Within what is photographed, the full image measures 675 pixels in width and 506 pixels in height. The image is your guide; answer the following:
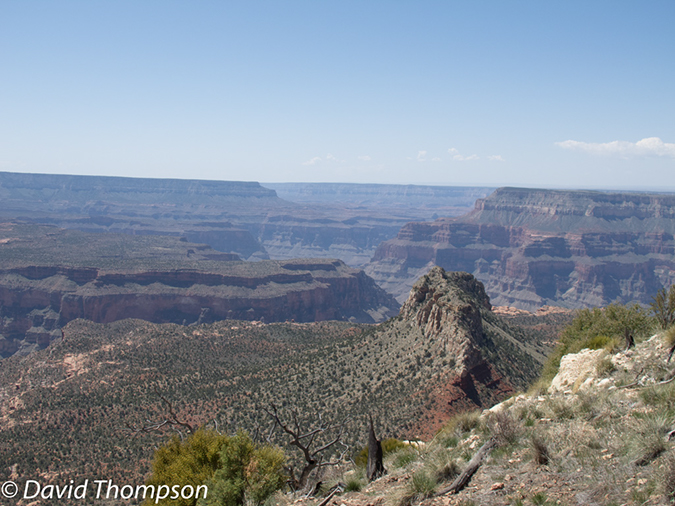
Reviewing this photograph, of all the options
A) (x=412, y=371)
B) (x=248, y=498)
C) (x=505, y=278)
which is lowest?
(x=505, y=278)

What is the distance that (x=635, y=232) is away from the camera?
199 meters

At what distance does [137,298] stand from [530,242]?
147 m

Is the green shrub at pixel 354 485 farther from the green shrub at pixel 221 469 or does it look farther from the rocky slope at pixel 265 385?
the rocky slope at pixel 265 385

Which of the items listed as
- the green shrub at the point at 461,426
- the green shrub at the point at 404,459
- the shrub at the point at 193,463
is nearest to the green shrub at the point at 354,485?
the green shrub at the point at 404,459

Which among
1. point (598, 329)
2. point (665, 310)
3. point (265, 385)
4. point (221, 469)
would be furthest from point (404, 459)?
point (265, 385)

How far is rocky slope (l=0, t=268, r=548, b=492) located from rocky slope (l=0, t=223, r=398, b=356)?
5478cm

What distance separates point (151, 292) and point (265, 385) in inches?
3132

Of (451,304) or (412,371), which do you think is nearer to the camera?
(412,371)

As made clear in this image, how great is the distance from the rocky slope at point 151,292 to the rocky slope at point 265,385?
54.8 metres

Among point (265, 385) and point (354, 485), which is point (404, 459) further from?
point (265, 385)

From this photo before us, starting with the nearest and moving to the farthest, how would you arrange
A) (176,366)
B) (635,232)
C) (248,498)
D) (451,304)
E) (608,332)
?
(248,498)
(608,332)
(451,304)
(176,366)
(635,232)

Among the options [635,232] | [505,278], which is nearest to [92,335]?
[505,278]

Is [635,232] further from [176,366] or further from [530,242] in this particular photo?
[176,366]

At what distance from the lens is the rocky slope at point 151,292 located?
10356 cm
